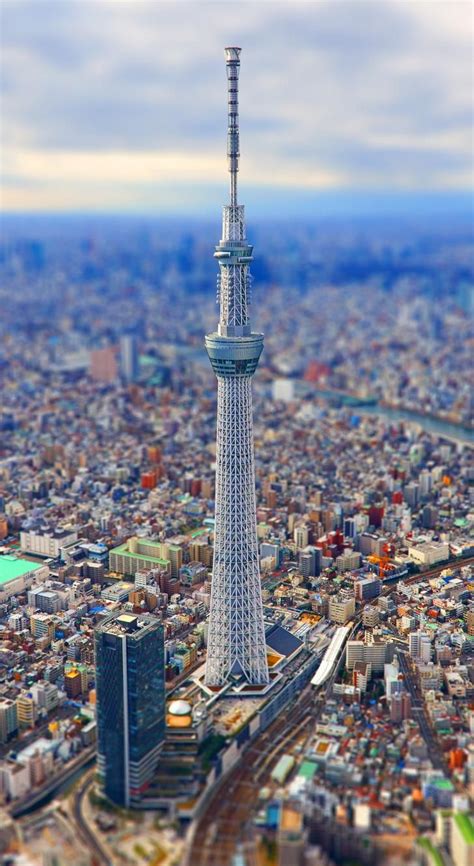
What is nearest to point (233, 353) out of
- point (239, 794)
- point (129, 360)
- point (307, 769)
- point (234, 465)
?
point (234, 465)

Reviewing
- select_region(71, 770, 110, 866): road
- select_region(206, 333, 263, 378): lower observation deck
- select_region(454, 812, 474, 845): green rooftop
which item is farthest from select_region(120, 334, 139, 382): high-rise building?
select_region(454, 812, 474, 845): green rooftop

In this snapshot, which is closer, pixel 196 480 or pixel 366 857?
pixel 366 857

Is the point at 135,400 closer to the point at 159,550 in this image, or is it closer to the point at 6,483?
the point at 6,483

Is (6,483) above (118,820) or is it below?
above

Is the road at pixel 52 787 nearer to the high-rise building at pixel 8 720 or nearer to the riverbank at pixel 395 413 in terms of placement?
the high-rise building at pixel 8 720

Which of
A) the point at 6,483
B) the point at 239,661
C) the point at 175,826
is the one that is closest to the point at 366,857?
the point at 175,826

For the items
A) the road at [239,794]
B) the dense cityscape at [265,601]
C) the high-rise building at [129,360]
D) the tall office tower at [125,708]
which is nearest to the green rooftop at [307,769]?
the dense cityscape at [265,601]
